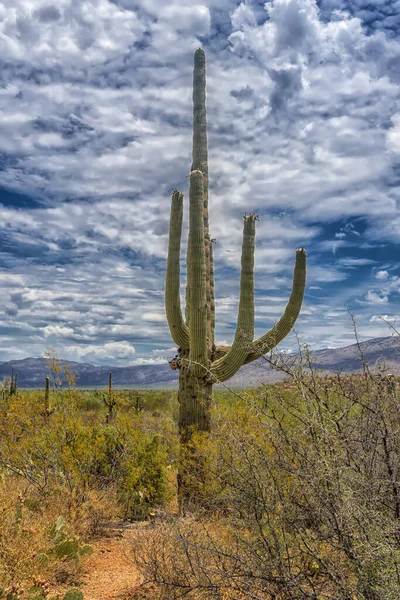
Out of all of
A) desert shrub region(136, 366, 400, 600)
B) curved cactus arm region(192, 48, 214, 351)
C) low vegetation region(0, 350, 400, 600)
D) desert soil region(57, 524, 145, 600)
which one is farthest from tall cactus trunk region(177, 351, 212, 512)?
desert shrub region(136, 366, 400, 600)

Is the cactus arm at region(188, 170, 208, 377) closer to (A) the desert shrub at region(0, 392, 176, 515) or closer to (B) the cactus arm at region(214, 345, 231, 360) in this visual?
(B) the cactus arm at region(214, 345, 231, 360)

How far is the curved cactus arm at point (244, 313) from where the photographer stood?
11.5m

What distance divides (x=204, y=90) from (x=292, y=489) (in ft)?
38.2

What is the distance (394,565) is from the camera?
380 cm

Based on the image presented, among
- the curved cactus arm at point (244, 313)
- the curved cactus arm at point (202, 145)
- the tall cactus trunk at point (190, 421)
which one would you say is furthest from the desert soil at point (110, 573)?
the curved cactus arm at point (202, 145)

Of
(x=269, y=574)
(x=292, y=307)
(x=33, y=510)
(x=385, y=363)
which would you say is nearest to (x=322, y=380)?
(x=385, y=363)

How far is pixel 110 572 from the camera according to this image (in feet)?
23.7

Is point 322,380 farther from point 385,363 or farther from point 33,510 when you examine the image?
point 33,510

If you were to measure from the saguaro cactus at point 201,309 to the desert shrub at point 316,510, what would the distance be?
5495 millimetres

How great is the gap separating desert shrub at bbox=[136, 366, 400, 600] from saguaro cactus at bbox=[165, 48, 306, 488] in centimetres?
549

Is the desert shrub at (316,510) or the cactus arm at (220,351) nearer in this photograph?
the desert shrub at (316,510)

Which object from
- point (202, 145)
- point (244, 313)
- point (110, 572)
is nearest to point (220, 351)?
point (244, 313)

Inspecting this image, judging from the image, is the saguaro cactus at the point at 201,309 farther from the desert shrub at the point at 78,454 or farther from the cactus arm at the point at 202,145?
the desert shrub at the point at 78,454

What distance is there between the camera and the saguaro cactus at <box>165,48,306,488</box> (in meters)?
11.4
